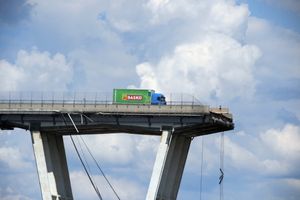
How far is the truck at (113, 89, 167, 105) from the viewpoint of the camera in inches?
6688

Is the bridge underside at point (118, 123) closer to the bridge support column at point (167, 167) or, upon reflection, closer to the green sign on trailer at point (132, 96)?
the bridge support column at point (167, 167)

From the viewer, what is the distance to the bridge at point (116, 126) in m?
168

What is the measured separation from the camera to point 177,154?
571ft

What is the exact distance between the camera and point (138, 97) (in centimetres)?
17025

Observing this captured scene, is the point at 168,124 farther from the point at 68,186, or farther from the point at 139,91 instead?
the point at 68,186

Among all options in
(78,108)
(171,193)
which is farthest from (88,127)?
(171,193)

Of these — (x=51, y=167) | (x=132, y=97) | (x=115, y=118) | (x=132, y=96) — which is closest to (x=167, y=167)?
(x=115, y=118)

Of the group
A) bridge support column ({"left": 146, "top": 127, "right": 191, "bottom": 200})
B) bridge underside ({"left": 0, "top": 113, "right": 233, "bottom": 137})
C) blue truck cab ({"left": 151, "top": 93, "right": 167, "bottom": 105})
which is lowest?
bridge support column ({"left": 146, "top": 127, "right": 191, "bottom": 200})

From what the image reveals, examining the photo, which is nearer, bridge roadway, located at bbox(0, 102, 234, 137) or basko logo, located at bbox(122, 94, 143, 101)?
bridge roadway, located at bbox(0, 102, 234, 137)

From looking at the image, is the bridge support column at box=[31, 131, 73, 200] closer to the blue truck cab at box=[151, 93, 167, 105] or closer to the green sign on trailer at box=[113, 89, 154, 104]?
the green sign on trailer at box=[113, 89, 154, 104]

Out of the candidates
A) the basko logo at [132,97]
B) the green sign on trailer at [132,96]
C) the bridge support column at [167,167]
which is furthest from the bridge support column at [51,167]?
the bridge support column at [167,167]

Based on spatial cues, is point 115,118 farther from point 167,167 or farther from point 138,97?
point 167,167

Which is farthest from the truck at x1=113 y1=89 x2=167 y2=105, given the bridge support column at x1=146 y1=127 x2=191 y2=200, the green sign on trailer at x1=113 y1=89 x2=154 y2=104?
the bridge support column at x1=146 y1=127 x2=191 y2=200

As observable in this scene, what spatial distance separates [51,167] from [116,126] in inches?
467
